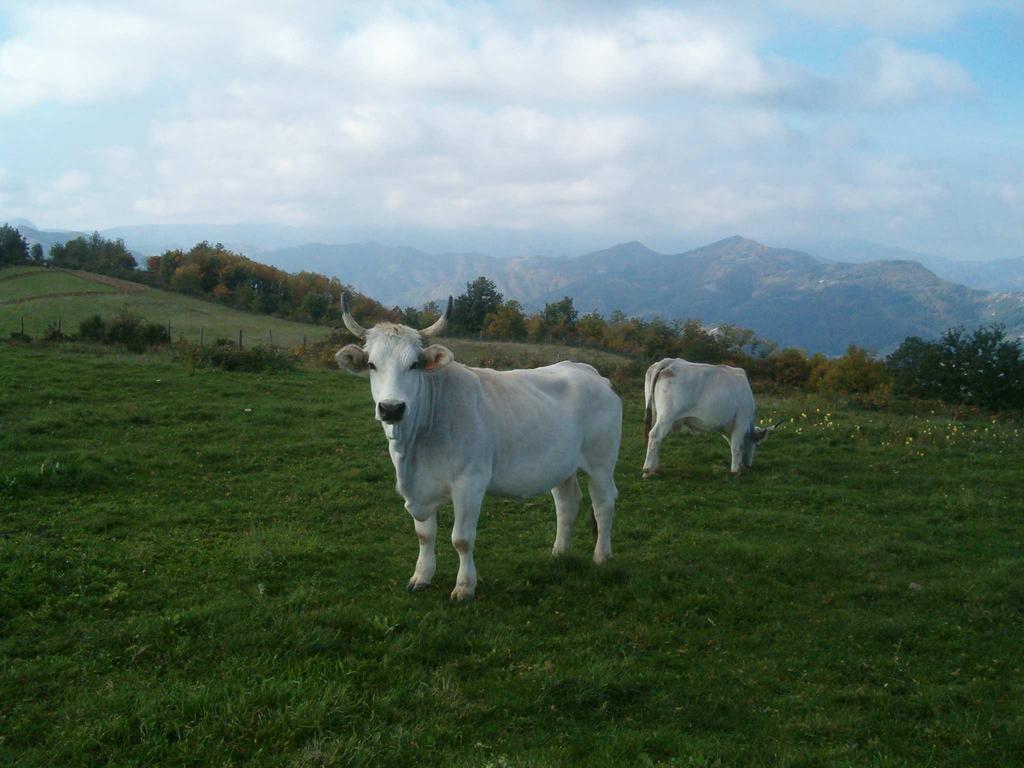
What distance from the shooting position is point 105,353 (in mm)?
24656

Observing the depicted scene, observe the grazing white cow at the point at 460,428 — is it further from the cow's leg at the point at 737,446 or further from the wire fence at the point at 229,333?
the wire fence at the point at 229,333

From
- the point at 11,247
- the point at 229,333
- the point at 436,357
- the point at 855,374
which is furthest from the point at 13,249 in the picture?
the point at 436,357

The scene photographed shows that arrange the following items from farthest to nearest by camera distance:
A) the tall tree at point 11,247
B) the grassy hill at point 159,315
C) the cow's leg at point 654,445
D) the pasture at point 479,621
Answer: the tall tree at point 11,247
the grassy hill at point 159,315
the cow's leg at point 654,445
the pasture at point 479,621

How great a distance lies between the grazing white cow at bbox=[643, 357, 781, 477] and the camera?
1454 cm

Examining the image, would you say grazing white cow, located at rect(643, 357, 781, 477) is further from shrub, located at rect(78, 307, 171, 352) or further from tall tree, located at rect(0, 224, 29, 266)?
tall tree, located at rect(0, 224, 29, 266)

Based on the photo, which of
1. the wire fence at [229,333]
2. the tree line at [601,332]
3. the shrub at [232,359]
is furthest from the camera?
the wire fence at [229,333]

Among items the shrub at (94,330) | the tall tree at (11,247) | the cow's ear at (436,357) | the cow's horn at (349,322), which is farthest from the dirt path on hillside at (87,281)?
the cow's ear at (436,357)

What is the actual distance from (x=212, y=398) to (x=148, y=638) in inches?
467

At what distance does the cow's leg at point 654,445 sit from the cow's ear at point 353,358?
7.65 metres

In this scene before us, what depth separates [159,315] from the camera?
5347 centimetres

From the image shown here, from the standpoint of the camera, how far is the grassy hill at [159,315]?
41.0 m

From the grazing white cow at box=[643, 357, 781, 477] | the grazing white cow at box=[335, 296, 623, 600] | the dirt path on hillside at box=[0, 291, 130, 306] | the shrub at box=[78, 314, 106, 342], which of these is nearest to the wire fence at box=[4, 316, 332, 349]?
the dirt path on hillside at box=[0, 291, 130, 306]

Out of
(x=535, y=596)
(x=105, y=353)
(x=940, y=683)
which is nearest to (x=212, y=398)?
(x=105, y=353)

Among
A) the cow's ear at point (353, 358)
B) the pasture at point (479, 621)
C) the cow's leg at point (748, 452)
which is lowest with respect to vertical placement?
the pasture at point (479, 621)
